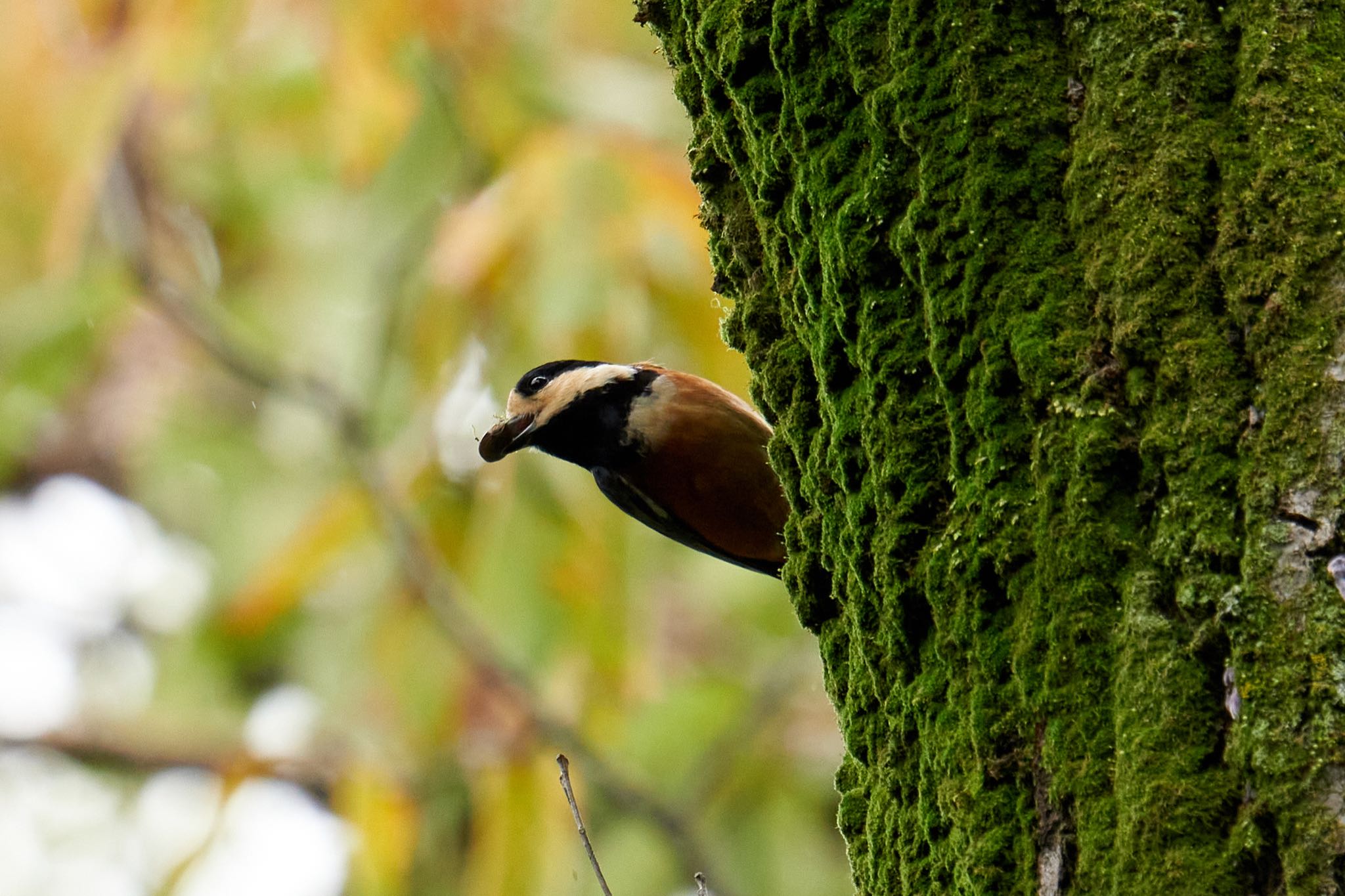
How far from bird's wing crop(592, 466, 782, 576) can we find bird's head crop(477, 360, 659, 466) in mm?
86

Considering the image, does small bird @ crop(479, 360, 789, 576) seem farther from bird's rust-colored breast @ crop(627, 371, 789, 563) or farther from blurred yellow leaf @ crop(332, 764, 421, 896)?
blurred yellow leaf @ crop(332, 764, 421, 896)

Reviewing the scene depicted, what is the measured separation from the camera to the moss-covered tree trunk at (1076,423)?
1235 mm

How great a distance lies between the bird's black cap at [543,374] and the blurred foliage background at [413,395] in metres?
0.10

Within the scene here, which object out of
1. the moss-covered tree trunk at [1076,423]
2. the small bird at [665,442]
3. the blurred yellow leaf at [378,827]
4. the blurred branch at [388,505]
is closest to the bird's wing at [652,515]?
the small bird at [665,442]

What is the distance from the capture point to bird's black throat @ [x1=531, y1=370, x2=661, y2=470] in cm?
411

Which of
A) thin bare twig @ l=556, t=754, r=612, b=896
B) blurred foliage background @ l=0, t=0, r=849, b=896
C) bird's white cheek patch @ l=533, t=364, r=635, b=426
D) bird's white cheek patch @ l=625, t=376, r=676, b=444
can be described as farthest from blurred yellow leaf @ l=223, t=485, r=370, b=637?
thin bare twig @ l=556, t=754, r=612, b=896

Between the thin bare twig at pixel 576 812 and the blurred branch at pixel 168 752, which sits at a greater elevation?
the blurred branch at pixel 168 752

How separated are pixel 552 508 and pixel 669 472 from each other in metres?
1.08

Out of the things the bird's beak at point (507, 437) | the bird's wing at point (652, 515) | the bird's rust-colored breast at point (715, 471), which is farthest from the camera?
the bird's wing at point (652, 515)

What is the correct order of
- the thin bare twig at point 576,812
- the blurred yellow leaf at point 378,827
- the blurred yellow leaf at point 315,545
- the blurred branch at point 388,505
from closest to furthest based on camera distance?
the thin bare twig at point 576,812 < the blurred yellow leaf at point 315,545 < the blurred branch at point 388,505 < the blurred yellow leaf at point 378,827

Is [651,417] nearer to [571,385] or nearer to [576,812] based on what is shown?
Result: [571,385]

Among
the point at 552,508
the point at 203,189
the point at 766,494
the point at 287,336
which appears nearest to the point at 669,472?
the point at 766,494

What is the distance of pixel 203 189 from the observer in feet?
30.7

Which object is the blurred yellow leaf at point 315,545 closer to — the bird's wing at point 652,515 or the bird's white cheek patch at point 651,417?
the bird's wing at point 652,515
